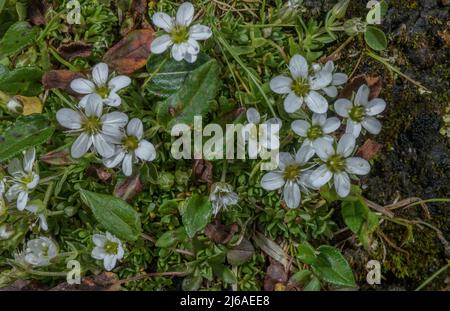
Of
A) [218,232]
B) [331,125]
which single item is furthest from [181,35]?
[218,232]

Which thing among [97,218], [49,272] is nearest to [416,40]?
[97,218]

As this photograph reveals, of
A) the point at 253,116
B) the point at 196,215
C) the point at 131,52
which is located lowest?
the point at 196,215

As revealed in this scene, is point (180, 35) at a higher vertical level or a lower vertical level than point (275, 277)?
higher

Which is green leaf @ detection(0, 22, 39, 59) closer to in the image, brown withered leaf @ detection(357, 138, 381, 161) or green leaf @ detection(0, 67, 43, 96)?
green leaf @ detection(0, 67, 43, 96)

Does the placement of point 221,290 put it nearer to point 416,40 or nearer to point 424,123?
point 424,123

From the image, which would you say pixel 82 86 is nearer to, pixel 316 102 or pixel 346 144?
pixel 316 102

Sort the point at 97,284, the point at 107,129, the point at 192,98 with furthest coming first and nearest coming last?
the point at 97,284 → the point at 192,98 → the point at 107,129

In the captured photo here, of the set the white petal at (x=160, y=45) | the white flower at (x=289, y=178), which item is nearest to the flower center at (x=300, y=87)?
the white flower at (x=289, y=178)
